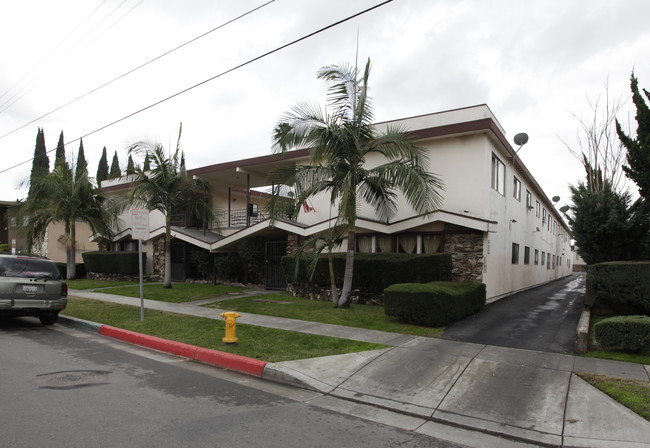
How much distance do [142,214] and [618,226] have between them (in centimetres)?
1375

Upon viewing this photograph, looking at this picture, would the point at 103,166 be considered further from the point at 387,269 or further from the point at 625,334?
the point at 625,334

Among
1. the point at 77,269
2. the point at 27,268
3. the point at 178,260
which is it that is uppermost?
the point at 27,268


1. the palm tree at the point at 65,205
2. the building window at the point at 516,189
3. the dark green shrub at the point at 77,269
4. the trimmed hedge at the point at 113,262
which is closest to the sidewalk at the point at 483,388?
the building window at the point at 516,189

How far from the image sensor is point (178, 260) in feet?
73.7

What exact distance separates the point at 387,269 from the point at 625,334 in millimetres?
6662

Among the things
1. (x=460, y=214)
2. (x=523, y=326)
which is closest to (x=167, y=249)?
(x=460, y=214)

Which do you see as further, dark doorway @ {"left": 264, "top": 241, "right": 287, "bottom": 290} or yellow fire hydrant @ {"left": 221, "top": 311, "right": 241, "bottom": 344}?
dark doorway @ {"left": 264, "top": 241, "right": 287, "bottom": 290}

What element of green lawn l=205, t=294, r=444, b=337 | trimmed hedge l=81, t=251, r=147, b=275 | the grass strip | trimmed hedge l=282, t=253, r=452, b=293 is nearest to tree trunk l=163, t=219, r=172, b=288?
green lawn l=205, t=294, r=444, b=337

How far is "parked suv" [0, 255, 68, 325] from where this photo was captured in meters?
9.23

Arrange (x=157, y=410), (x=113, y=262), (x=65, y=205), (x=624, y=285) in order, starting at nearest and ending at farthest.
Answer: (x=157, y=410)
(x=624, y=285)
(x=65, y=205)
(x=113, y=262)

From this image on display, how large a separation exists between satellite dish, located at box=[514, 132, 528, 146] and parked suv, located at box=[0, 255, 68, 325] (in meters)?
15.7

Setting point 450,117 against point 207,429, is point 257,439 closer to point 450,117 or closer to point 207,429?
point 207,429

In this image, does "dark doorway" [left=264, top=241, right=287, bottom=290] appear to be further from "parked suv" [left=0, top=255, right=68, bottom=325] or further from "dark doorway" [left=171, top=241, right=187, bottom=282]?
"parked suv" [left=0, top=255, right=68, bottom=325]

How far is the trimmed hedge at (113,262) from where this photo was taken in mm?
22750
